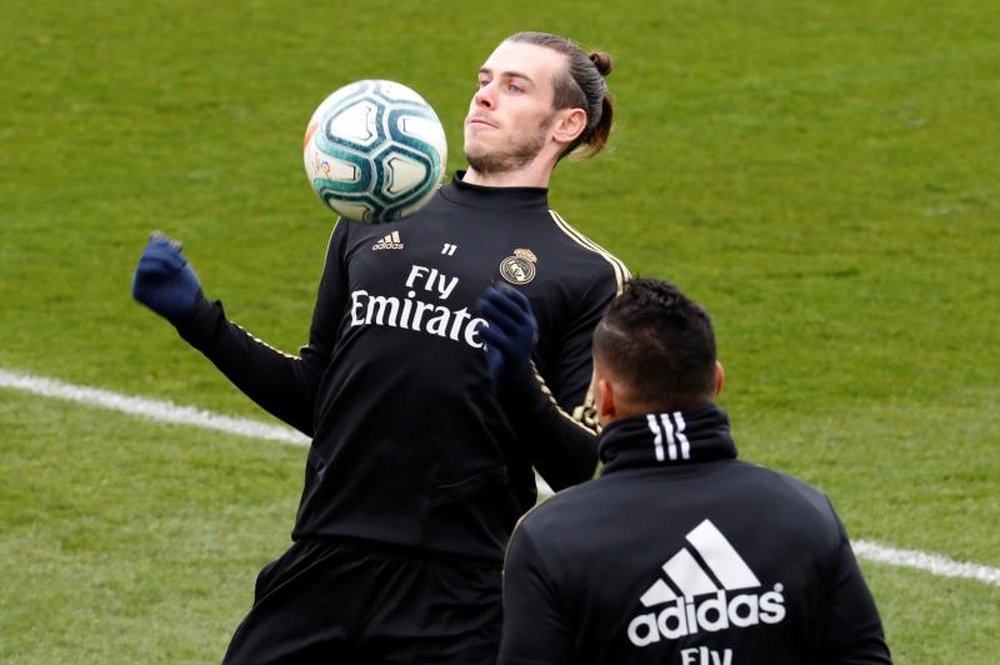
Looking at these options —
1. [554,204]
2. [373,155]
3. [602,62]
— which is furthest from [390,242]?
[554,204]

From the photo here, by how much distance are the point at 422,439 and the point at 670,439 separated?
4.08ft

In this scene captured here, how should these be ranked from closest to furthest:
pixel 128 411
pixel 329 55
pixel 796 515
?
pixel 796 515
pixel 128 411
pixel 329 55

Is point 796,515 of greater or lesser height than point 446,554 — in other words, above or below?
above

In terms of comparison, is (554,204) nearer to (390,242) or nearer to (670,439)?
(390,242)

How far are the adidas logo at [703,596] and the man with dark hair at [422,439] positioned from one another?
42.1 inches

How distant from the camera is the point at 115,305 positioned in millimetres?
11625

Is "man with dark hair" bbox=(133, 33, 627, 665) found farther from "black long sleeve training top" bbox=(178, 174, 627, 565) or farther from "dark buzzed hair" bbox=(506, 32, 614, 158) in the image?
"dark buzzed hair" bbox=(506, 32, 614, 158)

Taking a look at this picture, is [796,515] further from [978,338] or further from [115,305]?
[115,305]

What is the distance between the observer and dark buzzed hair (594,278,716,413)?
3793 millimetres

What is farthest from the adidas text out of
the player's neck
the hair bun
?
the hair bun

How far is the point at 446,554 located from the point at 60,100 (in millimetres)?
11397

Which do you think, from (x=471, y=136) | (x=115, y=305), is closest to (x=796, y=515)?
(x=471, y=136)

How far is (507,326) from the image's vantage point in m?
4.34

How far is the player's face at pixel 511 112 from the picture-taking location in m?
5.08
